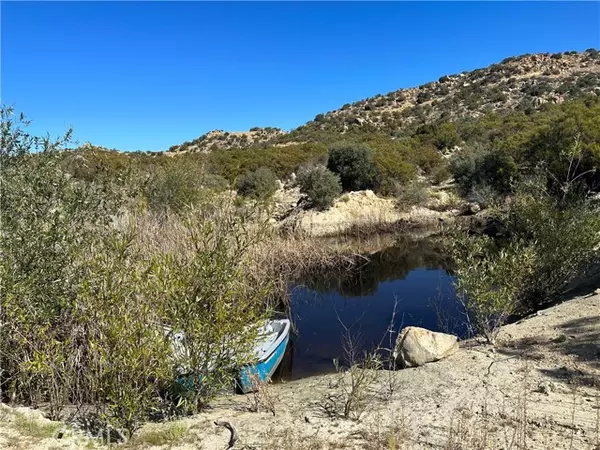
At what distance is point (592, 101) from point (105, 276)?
42278 mm

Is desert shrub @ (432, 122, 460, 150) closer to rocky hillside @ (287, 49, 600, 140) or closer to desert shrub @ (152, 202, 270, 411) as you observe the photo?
rocky hillside @ (287, 49, 600, 140)

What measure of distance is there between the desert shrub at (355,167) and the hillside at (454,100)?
59.0 ft

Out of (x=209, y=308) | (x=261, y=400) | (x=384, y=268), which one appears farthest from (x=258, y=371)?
(x=384, y=268)

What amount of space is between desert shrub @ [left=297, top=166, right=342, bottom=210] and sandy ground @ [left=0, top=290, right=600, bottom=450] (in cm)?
2282

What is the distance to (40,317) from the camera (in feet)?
19.9

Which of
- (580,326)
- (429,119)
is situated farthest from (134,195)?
(429,119)

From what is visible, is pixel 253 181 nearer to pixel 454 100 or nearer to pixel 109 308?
pixel 109 308

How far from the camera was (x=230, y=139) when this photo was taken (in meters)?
66.4

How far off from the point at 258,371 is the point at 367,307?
24.9 feet

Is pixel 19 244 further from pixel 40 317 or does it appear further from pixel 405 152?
pixel 405 152

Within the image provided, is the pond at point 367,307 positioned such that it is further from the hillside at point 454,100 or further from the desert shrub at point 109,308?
the hillside at point 454,100

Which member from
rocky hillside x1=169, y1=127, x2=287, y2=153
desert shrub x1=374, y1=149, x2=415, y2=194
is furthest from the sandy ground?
rocky hillside x1=169, y1=127, x2=287, y2=153

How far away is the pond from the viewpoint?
445 inches

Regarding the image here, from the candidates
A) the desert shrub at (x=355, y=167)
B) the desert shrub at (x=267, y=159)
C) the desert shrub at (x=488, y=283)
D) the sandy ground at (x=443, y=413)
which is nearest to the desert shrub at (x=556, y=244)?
the desert shrub at (x=488, y=283)
